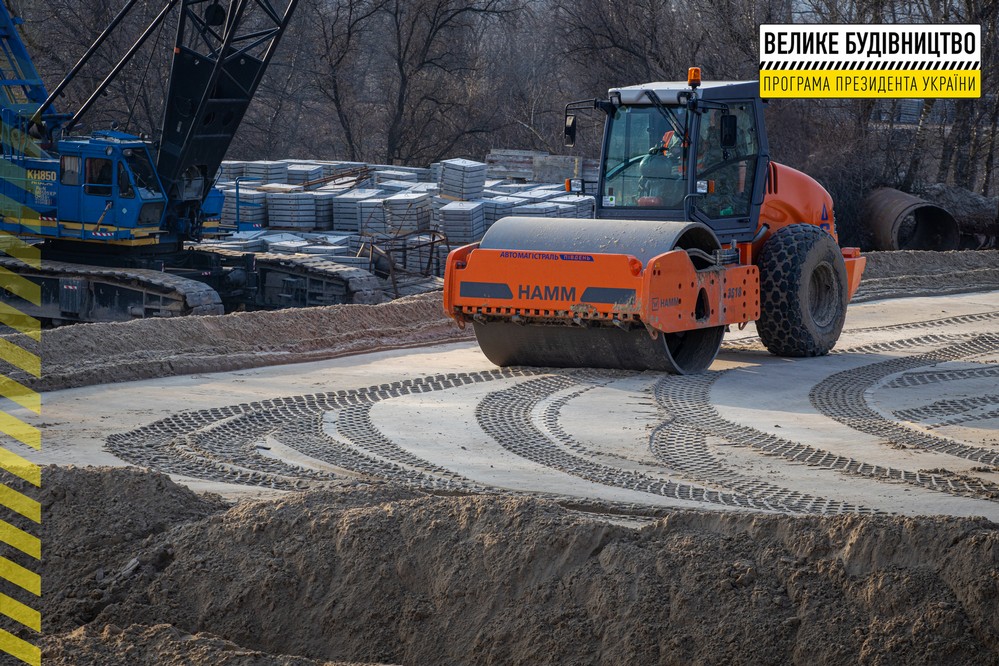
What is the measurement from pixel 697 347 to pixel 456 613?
6603 millimetres

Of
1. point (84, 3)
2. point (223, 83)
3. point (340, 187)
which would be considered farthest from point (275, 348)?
point (84, 3)

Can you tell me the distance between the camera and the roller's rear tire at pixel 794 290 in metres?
11.6

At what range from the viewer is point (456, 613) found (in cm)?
504

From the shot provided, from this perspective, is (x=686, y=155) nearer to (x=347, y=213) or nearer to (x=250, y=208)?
(x=347, y=213)

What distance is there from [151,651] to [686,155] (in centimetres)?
774

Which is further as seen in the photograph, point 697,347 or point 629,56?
point 629,56

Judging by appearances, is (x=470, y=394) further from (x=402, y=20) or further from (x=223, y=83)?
(x=402, y=20)

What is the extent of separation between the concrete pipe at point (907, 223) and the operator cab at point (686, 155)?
12397 millimetres

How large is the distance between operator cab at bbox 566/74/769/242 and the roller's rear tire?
0.41m

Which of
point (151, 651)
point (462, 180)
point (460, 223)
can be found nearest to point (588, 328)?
point (151, 651)

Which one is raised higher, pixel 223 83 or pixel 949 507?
pixel 223 83

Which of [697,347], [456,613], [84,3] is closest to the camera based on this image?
[456,613]

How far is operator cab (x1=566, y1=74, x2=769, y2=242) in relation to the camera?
11.1 meters

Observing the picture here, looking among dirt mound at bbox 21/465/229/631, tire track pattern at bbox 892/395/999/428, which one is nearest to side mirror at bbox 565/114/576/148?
tire track pattern at bbox 892/395/999/428
